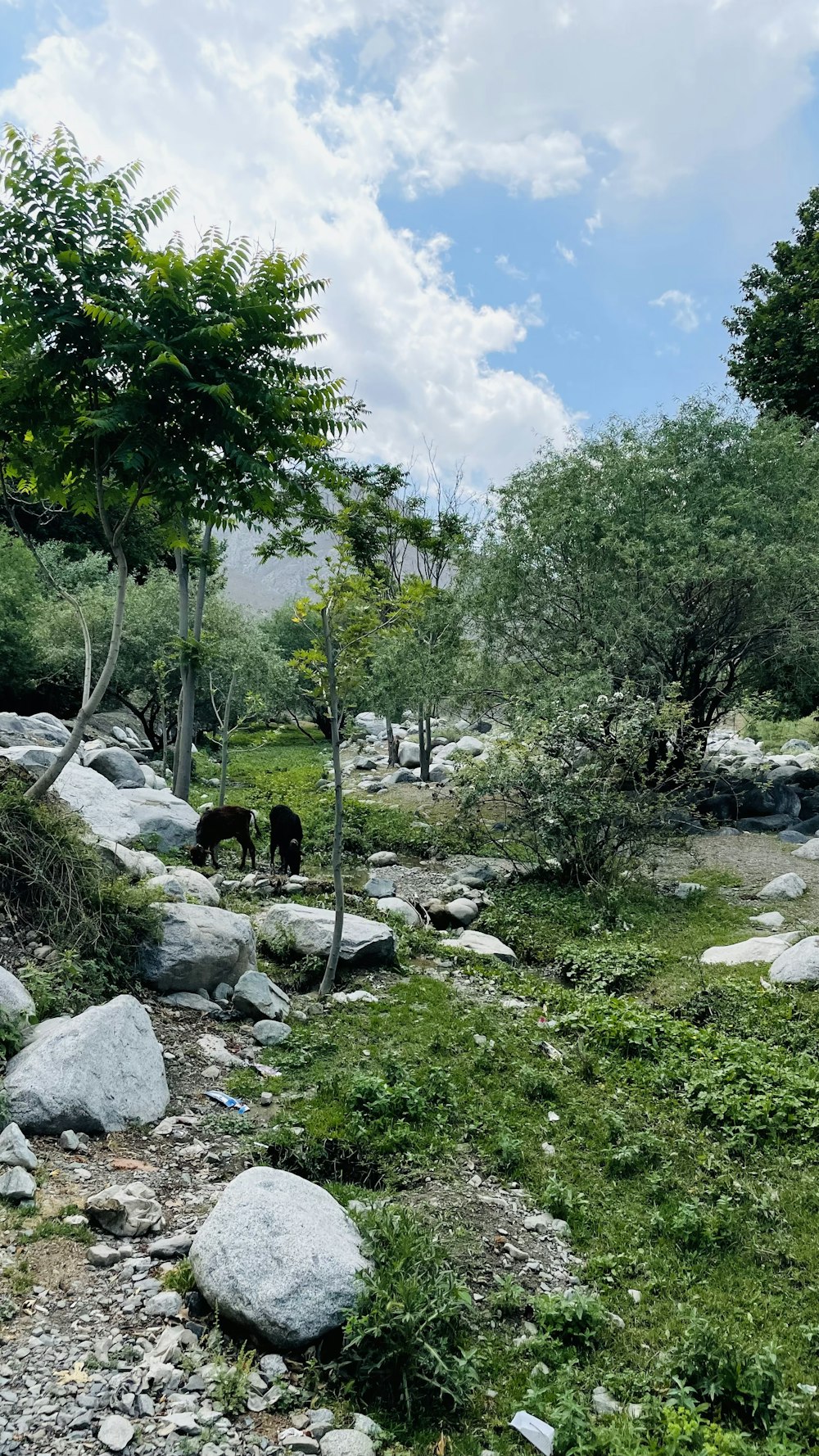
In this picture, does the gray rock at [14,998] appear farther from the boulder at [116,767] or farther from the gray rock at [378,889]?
the boulder at [116,767]

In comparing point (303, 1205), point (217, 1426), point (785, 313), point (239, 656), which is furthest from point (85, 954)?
point (785, 313)

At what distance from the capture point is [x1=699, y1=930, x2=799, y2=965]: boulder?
12273 mm

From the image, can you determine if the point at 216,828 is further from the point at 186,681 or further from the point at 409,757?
the point at 409,757

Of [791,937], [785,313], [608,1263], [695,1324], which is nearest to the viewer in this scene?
[695,1324]

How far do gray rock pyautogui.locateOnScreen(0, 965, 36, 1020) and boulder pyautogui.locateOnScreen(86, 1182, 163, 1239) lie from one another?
1890 millimetres

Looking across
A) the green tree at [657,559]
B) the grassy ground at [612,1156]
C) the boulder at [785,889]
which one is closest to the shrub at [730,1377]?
the grassy ground at [612,1156]

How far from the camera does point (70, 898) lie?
8672mm

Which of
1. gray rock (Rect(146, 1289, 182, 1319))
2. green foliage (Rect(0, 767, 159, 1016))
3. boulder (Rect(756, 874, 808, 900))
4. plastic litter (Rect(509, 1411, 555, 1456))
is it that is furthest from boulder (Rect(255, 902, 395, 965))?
boulder (Rect(756, 874, 808, 900))

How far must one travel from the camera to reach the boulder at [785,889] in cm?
1594

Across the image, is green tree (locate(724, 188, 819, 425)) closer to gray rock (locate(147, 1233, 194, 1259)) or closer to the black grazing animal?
the black grazing animal

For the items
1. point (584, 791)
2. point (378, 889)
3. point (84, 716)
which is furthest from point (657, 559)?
point (84, 716)

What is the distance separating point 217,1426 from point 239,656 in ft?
69.1

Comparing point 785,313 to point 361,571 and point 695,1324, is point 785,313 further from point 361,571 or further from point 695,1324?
point 695,1324

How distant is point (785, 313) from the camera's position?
29.7 m
